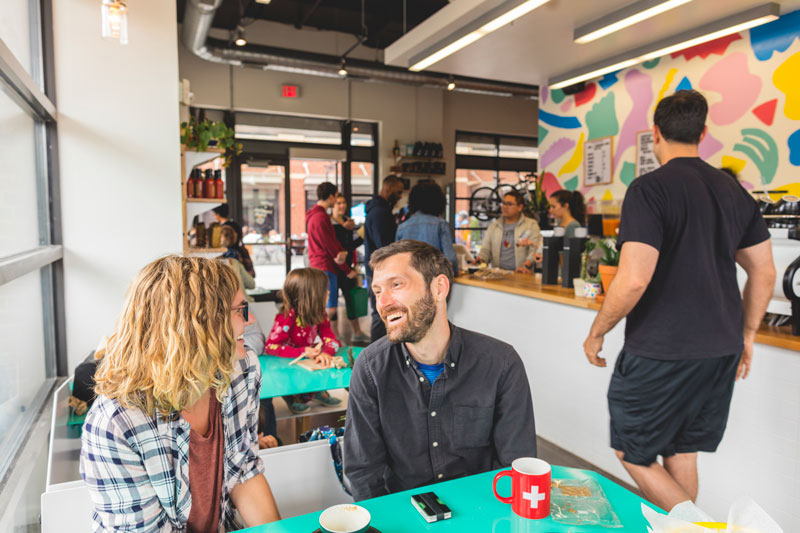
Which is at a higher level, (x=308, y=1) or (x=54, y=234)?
(x=308, y=1)

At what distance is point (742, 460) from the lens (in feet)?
8.01

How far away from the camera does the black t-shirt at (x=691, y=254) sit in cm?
207

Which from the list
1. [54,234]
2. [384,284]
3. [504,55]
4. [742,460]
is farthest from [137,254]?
[504,55]

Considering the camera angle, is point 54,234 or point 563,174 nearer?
point 54,234

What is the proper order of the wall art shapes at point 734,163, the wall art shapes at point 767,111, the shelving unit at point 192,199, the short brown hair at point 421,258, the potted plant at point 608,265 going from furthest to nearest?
the wall art shapes at point 734,163
the wall art shapes at point 767,111
the shelving unit at point 192,199
the potted plant at point 608,265
the short brown hair at point 421,258

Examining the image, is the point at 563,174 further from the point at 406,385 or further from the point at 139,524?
the point at 139,524

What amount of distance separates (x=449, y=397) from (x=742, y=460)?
1.68 m

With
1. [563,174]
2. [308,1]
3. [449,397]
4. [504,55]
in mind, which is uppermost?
[308,1]

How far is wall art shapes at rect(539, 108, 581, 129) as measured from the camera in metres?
6.68

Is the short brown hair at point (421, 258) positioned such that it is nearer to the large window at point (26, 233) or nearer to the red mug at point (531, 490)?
the red mug at point (531, 490)

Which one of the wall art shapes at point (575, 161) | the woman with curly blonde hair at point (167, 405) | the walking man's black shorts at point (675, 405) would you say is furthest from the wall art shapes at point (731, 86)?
the woman with curly blonde hair at point (167, 405)

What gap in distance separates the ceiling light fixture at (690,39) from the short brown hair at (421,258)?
403 cm

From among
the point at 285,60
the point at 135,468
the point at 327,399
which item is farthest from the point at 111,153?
the point at 285,60

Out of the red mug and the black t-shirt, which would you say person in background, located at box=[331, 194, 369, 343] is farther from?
the red mug
